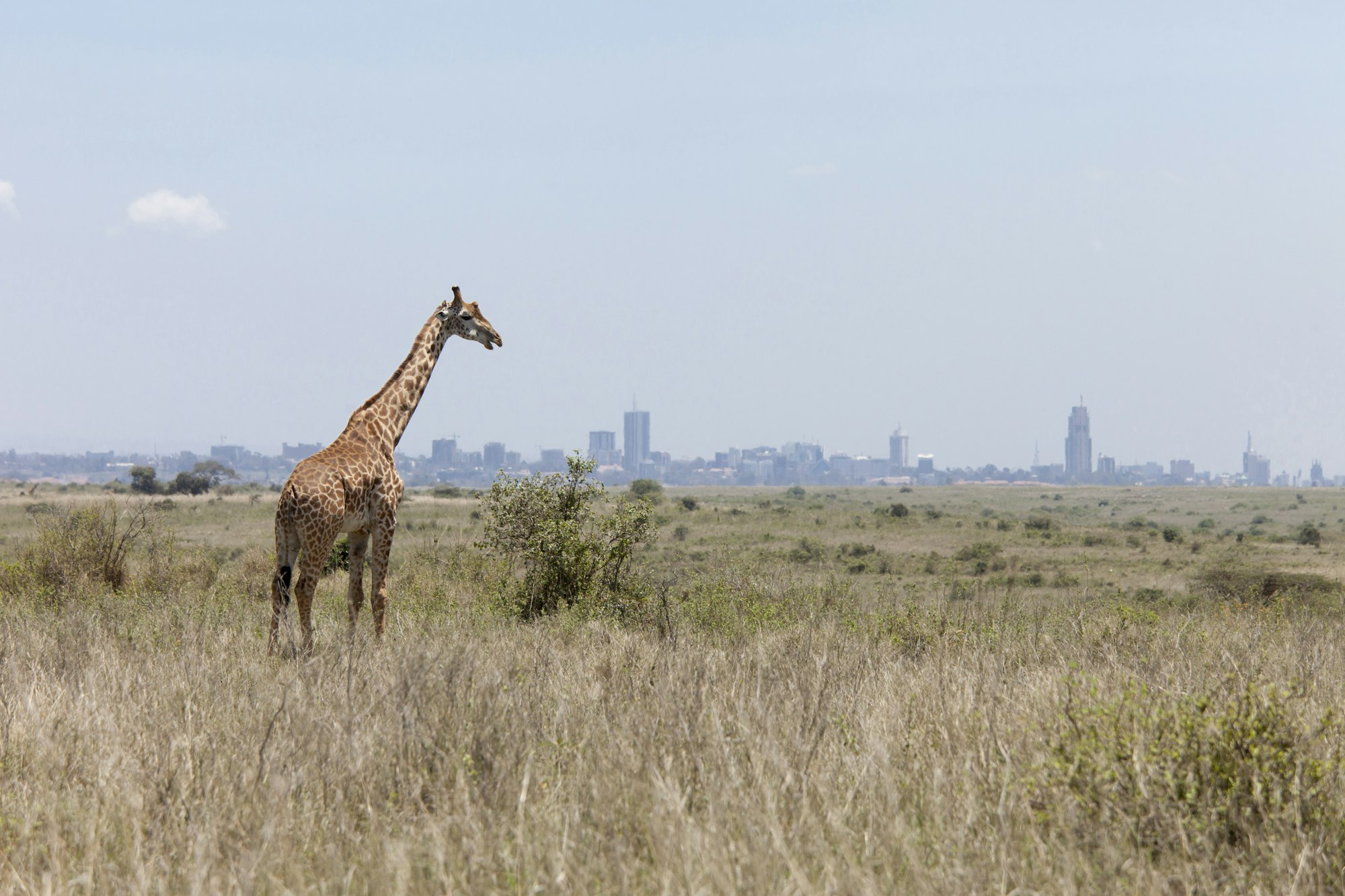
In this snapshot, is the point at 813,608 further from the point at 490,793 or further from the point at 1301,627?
the point at 490,793

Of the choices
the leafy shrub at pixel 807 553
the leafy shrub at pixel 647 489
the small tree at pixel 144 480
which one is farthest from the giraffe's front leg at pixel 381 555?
the small tree at pixel 144 480

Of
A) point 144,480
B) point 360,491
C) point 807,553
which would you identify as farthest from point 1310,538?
point 144,480

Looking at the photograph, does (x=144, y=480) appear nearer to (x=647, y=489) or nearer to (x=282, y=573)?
(x=647, y=489)

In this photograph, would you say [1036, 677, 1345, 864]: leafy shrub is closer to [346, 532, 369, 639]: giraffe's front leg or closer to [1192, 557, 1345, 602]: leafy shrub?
[346, 532, 369, 639]: giraffe's front leg

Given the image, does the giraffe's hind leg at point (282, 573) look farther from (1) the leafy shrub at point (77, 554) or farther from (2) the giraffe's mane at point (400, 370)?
(1) the leafy shrub at point (77, 554)

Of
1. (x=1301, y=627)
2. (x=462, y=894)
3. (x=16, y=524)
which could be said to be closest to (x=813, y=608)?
(x=1301, y=627)

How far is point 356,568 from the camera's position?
9.55 metres

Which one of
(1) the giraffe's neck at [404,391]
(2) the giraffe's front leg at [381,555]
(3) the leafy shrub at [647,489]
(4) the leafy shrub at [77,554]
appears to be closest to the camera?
(2) the giraffe's front leg at [381,555]

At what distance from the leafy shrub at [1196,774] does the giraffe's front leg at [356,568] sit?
6.46 m

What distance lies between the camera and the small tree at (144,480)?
7949 centimetres

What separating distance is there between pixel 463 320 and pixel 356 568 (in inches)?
110

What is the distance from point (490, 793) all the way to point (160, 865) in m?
1.31

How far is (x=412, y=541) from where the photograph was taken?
2934 centimetres

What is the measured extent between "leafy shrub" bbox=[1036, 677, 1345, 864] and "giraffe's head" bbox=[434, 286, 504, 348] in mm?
7375
